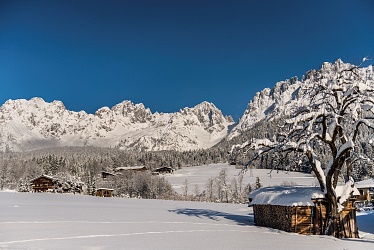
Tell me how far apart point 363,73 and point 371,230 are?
11092mm

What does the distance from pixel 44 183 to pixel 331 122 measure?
3139 inches

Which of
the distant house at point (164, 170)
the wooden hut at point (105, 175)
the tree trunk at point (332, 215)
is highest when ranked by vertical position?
the distant house at point (164, 170)

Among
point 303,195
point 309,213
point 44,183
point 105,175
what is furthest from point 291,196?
point 105,175

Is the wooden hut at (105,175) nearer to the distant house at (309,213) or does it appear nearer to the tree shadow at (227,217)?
the tree shadow at (227,217)

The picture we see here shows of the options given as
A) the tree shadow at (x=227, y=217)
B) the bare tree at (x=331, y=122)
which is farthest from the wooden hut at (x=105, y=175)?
the bare tree at (x=331, y=122)

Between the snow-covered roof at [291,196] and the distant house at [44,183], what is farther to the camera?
the distant house at [44,183]

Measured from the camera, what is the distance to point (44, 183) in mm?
87688

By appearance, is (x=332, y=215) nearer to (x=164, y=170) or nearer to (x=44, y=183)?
(x=44, y=183)

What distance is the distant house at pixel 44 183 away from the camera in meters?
86.5

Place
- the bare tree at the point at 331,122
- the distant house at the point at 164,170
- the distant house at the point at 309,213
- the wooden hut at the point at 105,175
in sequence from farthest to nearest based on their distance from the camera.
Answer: the distant house at the point at 164,170 → the wooden hut at the point at 105,175 → the distant house at the point at 309,213 → the bare tree at the point at 331,122

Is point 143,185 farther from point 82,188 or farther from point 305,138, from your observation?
point 305,138

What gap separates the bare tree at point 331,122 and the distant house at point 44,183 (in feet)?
241

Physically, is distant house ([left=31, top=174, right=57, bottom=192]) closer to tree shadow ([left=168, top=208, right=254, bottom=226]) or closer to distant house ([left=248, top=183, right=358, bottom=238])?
tree shadow ([left=168, top=208, right=254, bottom=226])

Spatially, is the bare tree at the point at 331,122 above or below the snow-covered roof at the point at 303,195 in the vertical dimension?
above
